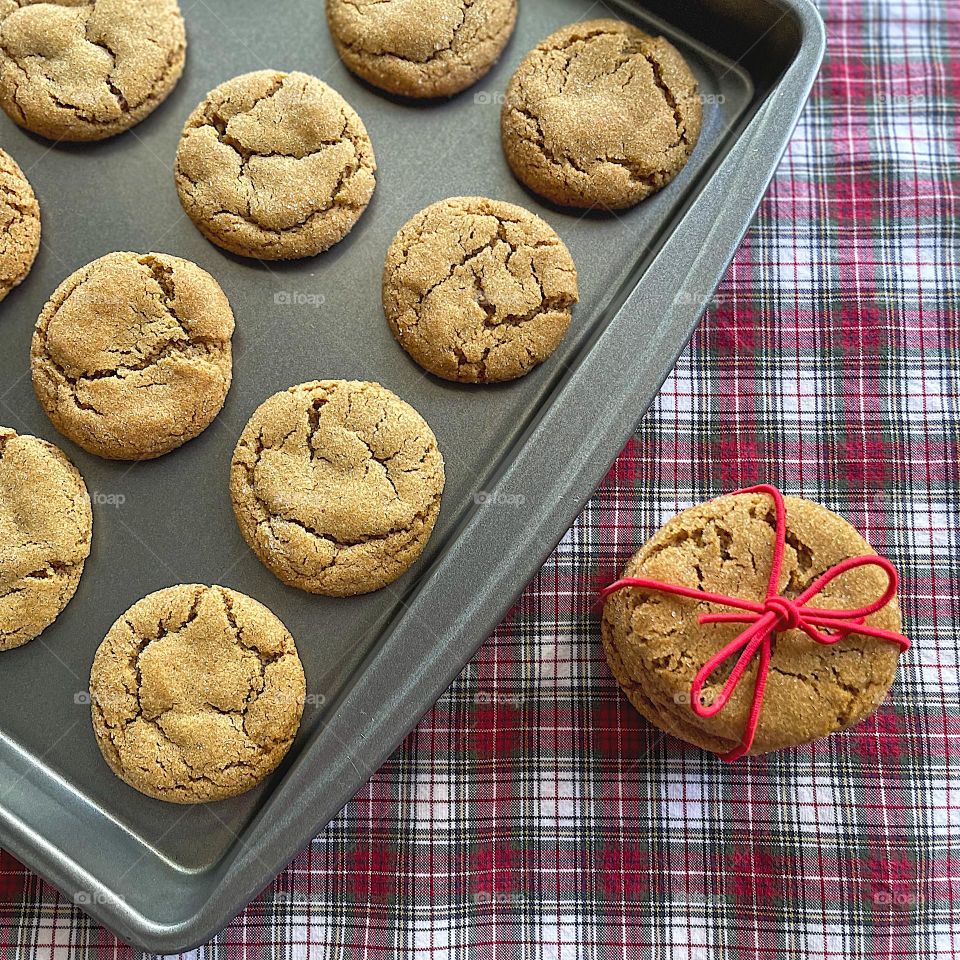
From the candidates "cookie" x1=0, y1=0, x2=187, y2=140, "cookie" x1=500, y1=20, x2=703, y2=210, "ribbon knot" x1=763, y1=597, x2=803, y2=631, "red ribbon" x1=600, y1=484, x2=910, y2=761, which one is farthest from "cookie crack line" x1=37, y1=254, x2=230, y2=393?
"ribbon knot" x1=763, y1=597, x2=803, y2=631

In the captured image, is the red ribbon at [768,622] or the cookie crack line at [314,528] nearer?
the red ribbon at [768,622]

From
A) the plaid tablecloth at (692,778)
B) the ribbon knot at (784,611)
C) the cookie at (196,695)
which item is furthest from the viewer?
the plaid tablecloth at (692,778)

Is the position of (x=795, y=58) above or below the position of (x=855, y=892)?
above

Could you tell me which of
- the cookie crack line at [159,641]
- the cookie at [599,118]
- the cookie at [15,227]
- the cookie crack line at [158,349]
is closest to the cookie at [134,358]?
the cookie crack line at [158,349]

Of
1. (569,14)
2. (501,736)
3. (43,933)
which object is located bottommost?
(43,933)

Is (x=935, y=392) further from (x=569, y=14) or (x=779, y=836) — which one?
(x=569, y=14)

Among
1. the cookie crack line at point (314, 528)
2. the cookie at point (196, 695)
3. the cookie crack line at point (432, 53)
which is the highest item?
the cookie crack line at point (432, 53)

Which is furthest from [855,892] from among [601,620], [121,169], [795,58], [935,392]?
[121,169]

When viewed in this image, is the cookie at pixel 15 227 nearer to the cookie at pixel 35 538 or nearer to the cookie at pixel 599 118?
the cookie at pixel 35 538
